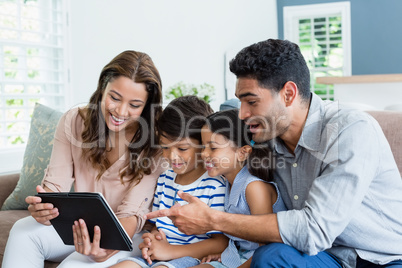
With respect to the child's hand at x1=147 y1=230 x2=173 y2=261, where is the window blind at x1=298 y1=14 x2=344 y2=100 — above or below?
above

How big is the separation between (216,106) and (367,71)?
11.7ft

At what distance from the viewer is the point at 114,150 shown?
6.68 feet

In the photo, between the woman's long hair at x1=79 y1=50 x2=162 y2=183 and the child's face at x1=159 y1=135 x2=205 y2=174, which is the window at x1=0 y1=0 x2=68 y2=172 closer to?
the woman's long hair at x1=79 y1=50 x2=162 y2=183

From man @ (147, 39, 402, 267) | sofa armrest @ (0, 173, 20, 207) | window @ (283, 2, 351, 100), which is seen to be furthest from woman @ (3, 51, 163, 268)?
window @ (283, 2, 351, 100)

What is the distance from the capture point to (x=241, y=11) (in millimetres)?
6914

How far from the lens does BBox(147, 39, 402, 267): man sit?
4.54 feet

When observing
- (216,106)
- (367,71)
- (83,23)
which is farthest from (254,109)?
(367,71)

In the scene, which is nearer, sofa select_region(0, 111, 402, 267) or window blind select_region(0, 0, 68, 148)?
sofa select_region(0, 111, 402, 267)

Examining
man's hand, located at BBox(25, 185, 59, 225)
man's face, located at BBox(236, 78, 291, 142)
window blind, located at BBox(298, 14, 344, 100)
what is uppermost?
window blind, located at BBox(298, 14, 344, 100)

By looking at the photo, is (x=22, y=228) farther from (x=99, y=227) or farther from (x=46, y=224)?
(x=99, y=227)

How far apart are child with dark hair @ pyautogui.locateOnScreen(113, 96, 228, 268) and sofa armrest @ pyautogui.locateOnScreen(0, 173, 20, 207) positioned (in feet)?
3.71

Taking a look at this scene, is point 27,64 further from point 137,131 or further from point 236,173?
point 236,173

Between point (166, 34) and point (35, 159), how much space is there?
286 centimetres

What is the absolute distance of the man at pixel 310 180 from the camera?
138cm
